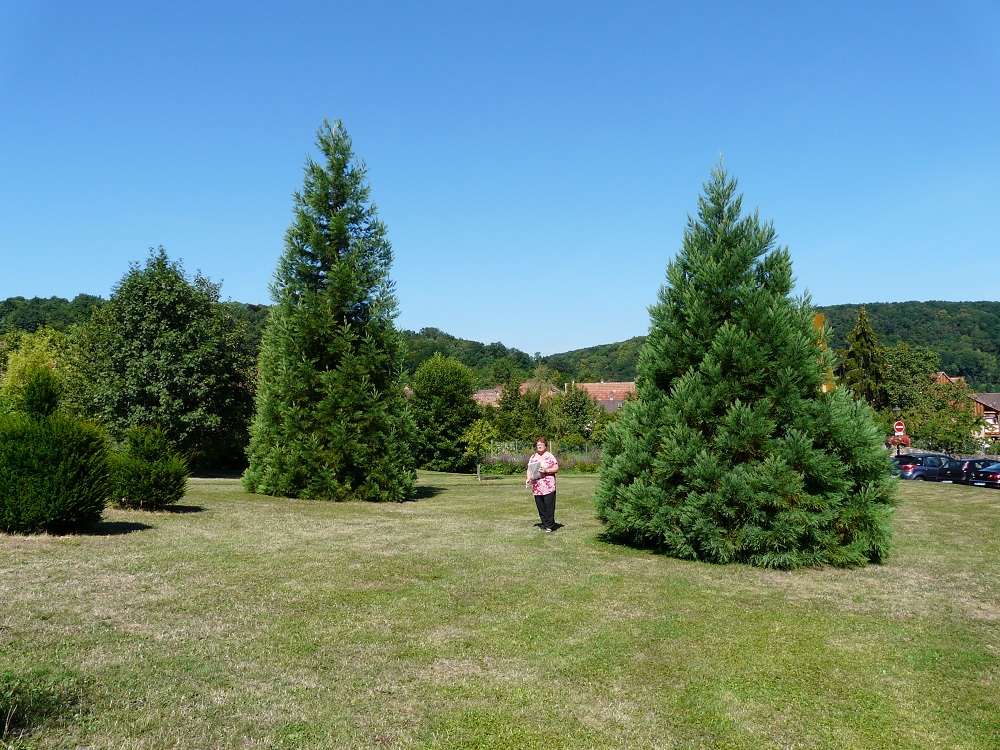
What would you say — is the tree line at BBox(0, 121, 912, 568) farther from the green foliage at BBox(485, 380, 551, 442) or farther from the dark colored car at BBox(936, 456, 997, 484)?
the dark colored car at BBox(936, 456, 997, 484)

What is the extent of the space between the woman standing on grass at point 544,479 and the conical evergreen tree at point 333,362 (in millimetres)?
6611

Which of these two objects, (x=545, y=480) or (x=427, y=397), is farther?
(x=427, y=397)

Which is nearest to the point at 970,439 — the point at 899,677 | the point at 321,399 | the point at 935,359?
the point at 935,359

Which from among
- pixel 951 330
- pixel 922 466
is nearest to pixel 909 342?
pixel 951 330

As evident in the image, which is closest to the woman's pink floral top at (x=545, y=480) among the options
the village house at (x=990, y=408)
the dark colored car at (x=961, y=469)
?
the dark colored car at (x=961, y=469)

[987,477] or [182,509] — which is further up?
[182,509]

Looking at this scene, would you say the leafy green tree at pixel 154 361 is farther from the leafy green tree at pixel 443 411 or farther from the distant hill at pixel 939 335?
the distant hill at pixel 939 335

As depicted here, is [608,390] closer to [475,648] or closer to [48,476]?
[48,476]

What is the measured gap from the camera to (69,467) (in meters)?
10.5

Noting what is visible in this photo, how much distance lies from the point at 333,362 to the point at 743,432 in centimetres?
1227

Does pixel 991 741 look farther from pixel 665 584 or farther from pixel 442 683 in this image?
pixel 665 584

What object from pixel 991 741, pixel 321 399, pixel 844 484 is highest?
pixel 321 399

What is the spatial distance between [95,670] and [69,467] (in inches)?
259

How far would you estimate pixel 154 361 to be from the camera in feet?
96.4
